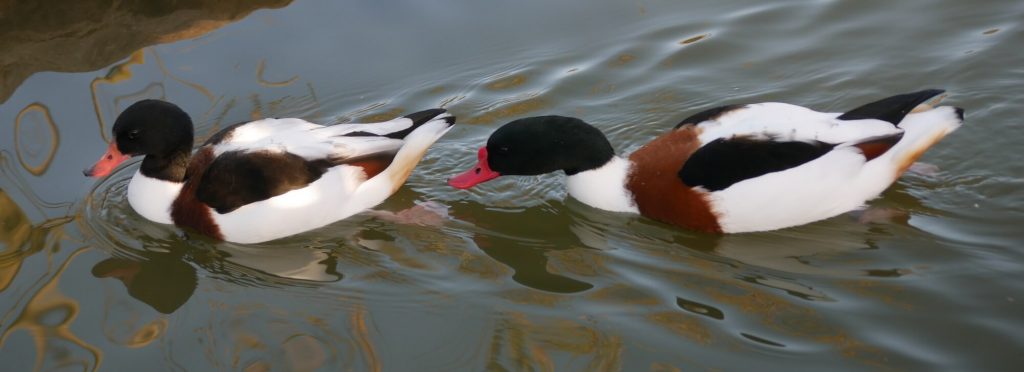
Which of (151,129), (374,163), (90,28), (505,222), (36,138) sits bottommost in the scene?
(505,222)

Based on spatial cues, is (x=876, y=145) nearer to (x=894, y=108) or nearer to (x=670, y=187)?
(x=894, y=108)

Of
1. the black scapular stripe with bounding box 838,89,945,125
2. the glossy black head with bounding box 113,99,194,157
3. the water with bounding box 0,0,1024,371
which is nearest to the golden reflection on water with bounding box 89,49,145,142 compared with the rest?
the water with bounding box 0,0,1024,371

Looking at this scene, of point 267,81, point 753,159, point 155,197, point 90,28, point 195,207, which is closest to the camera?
point 753,159

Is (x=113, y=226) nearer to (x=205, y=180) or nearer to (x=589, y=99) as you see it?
(x=205, y=180)

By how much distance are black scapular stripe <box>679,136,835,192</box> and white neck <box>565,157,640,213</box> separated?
57 centimetres

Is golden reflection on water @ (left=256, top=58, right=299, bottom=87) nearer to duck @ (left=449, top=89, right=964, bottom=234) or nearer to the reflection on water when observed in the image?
the reflection on water

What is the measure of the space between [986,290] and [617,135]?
2775 millimetres

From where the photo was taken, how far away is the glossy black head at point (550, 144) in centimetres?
596

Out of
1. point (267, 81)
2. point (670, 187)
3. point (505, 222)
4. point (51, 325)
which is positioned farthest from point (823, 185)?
point (267, 81)

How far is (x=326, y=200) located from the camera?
19.6 ft

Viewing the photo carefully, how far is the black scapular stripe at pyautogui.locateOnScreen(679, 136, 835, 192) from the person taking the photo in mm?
5469

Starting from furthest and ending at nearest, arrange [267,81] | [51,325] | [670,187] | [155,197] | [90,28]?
[90,28], [267,81], [155,197], [670,187], [51,325]

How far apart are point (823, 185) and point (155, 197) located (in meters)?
3.84

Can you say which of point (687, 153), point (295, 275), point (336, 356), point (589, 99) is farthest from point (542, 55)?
point (336, 356)
